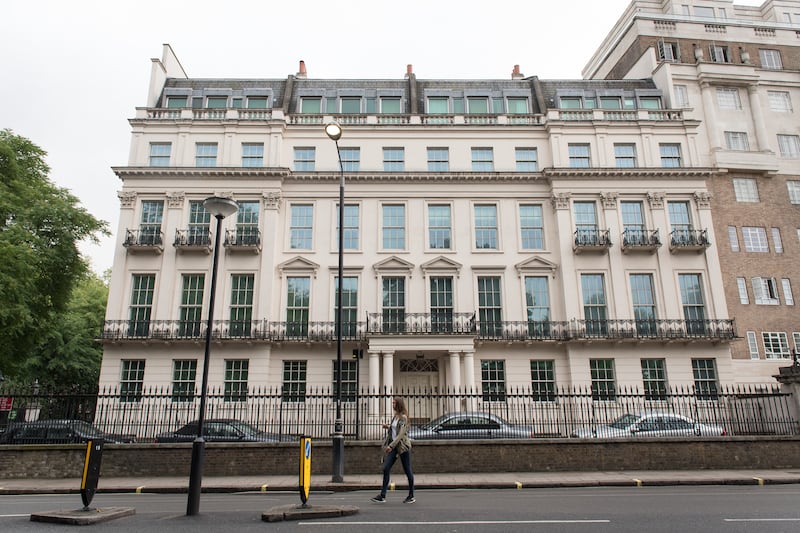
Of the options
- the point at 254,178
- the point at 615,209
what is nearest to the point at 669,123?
the point at 615,209

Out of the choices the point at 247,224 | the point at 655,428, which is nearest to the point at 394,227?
the point at 247,224

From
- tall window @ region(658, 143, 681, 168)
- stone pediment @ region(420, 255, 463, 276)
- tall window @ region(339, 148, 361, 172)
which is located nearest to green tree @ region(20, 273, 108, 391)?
A: tall window @ region(339, 148, 361, 172)

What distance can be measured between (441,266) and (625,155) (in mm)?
12656

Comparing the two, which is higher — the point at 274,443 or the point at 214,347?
the point at 214,347

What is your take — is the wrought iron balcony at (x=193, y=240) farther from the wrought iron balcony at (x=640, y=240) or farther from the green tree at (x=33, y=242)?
the wrought iron balcony at (x=640, y=240)

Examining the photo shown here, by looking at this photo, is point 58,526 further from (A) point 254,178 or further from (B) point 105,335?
(A) point 254,178

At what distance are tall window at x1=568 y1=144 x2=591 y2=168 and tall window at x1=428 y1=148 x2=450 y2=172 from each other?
23.1 ft

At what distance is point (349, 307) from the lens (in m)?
26.4

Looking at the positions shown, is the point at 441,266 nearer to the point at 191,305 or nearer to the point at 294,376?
the point at 294,376

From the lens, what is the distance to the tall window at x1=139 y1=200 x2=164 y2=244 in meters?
26.4

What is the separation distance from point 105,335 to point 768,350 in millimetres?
35182

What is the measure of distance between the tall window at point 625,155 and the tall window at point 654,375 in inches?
435

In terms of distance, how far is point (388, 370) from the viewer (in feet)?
78.0

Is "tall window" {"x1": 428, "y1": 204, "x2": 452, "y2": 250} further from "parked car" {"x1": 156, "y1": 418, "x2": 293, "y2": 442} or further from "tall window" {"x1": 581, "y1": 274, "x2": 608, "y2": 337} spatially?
"parked car" {"x1": 156, "y1": 418, "x2": 293, "y2": 442}
